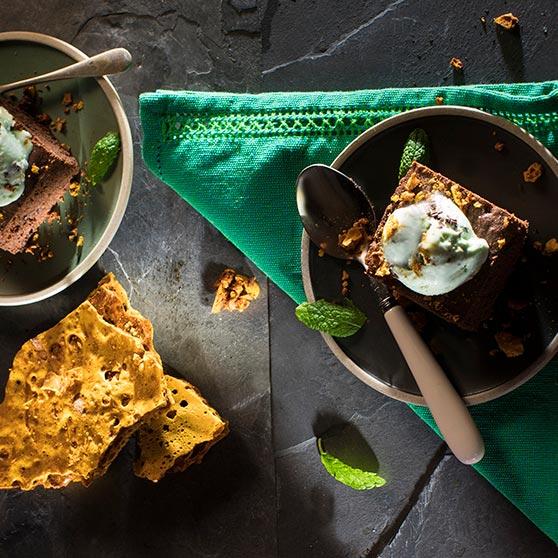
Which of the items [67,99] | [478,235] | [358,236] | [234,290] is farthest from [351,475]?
[67,99]

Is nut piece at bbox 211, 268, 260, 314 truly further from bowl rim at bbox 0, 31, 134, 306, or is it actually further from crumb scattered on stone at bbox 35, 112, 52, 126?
crumb scattered on stone at bbox 35, 112, 52, 126

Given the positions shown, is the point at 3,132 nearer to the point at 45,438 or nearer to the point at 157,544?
the point at 45,438

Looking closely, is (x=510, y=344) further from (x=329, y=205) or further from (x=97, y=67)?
(x=97, y=67)

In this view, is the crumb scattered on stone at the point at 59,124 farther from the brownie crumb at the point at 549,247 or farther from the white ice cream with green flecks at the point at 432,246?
the brownie crumb at the point at 549,247

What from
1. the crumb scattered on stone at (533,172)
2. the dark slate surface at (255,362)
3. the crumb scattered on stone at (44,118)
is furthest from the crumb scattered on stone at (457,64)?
the crumb scattered on stone at (44,118)

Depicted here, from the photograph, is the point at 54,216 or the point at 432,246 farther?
the point at 54,216
